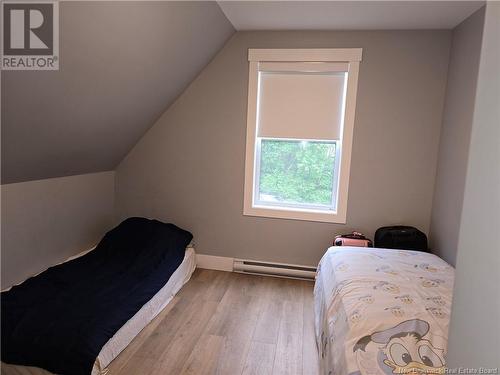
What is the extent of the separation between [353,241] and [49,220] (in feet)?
8.76

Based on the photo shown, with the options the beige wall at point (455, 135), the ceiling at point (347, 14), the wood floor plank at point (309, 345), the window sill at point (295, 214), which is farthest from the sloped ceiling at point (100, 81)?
the wood floor plank at point (309, 345)

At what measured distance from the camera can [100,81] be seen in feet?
6.66

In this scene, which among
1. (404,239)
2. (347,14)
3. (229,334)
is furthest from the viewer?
(404,239)

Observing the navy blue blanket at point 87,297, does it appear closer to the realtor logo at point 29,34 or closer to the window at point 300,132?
the window at point 300,132

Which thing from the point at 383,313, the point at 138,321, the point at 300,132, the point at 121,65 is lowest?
the point at 138,321

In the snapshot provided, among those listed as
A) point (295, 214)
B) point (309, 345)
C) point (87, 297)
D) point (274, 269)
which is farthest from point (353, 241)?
point (87, 297)

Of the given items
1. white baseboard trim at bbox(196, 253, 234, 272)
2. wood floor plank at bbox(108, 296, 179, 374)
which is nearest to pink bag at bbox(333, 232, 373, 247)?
white baseboard trim at bbox(196, 253, 234, 272)

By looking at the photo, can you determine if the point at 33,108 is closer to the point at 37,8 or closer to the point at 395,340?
the point at 37,8

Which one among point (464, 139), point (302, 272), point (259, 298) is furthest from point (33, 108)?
point (464, 139)

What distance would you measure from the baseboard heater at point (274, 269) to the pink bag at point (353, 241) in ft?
1.49

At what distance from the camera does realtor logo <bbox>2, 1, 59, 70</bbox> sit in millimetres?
1388

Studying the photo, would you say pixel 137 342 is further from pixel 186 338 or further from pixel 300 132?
pixel 300 132

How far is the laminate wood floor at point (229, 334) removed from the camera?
1.91 meters

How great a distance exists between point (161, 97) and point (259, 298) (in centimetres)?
205
